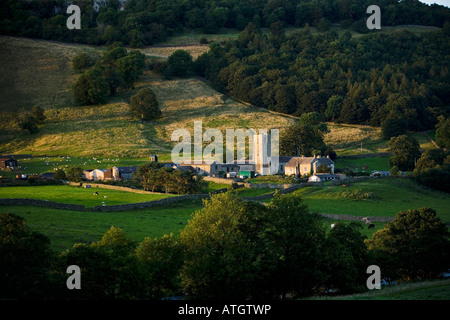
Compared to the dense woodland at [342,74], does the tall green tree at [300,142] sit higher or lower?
lower

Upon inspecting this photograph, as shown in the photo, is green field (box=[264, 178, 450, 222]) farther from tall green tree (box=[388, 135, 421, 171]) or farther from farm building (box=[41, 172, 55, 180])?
farm building (box=[41, 172, 55, 180])

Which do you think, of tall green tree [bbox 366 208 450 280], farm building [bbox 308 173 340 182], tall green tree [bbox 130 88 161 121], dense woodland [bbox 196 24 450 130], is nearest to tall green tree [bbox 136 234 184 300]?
tall green tree [bbox 366 208 450 280]

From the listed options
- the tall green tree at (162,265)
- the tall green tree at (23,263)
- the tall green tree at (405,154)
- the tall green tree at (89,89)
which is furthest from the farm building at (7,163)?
the tall green tree at (162,265)

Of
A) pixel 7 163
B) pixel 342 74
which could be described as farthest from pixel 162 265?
pixel 342 74

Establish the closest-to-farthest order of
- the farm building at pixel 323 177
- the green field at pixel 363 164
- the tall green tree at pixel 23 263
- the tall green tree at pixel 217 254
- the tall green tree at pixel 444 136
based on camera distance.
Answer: the tall green tree at pixel 23 263, the tall green tree at pixel 217 254, the farm building at pixel 323 177, the green field at pixel 363 164, the tall green tree at pixel 444 136

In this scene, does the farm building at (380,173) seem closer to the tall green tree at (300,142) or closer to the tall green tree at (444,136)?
the tall green tree at (300,142)

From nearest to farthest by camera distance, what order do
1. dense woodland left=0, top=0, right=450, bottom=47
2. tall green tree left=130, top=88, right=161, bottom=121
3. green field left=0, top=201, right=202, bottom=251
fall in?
1. green field left=0, top=201, right=202, bottom=251
2. tall green tree left=130, top=88, right=161, bottom=121
3. dense woodland left=0, top=0, right=450, bottom=47
